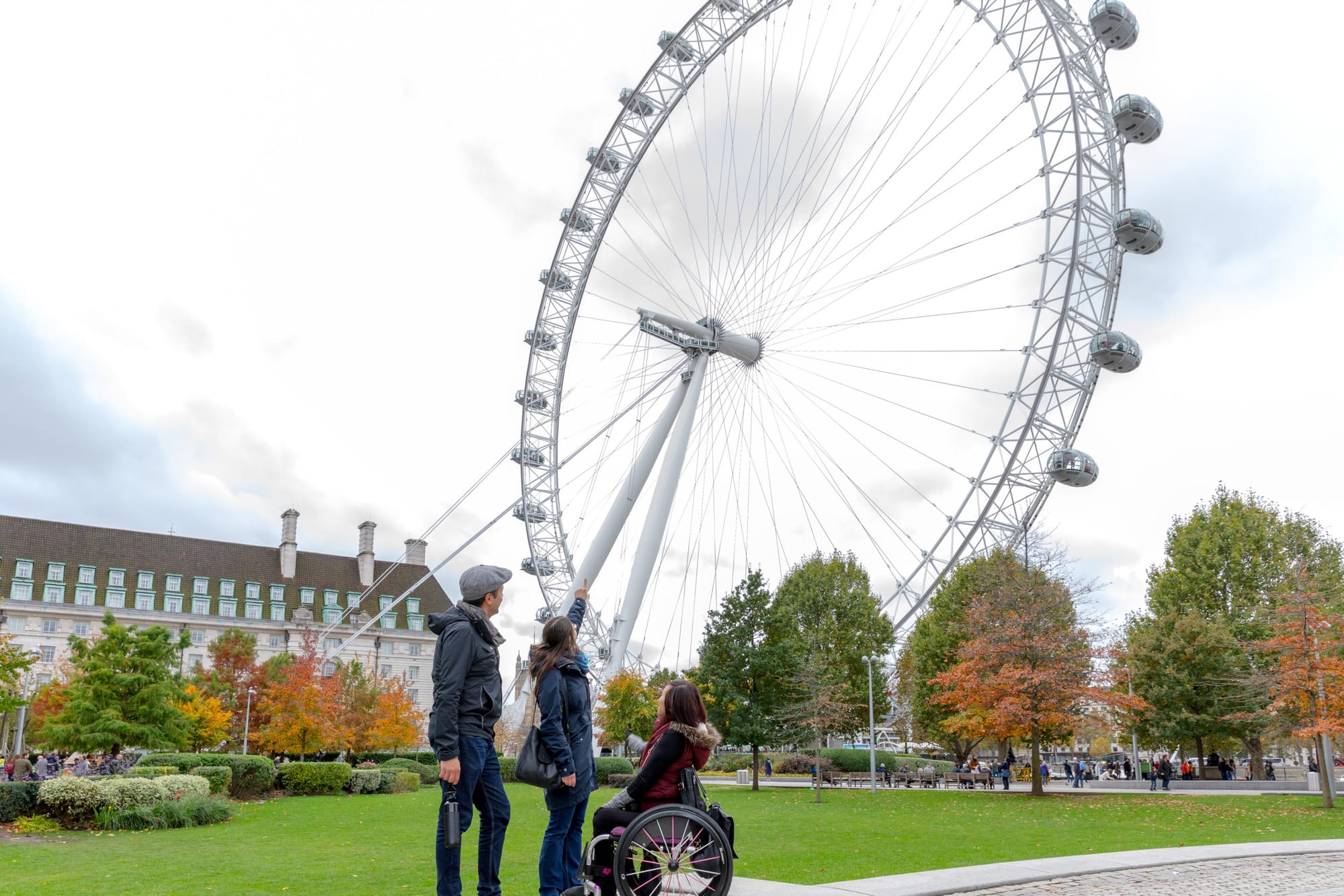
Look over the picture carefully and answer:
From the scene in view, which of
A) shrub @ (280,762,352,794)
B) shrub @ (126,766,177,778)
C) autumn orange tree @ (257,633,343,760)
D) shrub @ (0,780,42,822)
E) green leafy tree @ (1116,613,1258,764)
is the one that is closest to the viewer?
shrub @ (0,780,42,822)

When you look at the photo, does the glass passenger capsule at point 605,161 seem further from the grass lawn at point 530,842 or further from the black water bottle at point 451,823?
the black water bottle at point 451,823

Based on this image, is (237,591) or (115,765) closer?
(115,765)

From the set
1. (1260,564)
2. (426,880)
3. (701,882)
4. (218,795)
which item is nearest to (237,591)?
(218,795)

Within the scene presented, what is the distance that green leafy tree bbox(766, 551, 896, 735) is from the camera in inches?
1763

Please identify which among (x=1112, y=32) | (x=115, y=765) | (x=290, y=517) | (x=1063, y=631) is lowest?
(x=115, y=765)

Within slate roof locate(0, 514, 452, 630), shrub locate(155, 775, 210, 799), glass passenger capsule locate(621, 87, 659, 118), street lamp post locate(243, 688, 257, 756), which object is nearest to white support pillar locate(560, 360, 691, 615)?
glass passenger capsule locate(621, 87, 659, 118)

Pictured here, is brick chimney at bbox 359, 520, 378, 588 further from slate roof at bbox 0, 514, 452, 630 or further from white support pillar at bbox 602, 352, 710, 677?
white support pillar at bbox 602, 352, 710, 677

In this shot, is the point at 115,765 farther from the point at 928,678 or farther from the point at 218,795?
the point at 928,678

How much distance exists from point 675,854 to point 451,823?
152cm

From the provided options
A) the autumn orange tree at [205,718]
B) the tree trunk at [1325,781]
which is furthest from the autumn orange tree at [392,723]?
the tree trunk at [1325,781]

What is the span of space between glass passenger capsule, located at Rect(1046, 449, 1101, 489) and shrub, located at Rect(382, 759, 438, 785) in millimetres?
25400

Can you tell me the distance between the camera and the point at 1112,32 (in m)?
31.2

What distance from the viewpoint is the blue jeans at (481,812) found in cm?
654

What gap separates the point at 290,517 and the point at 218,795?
70.0 m
